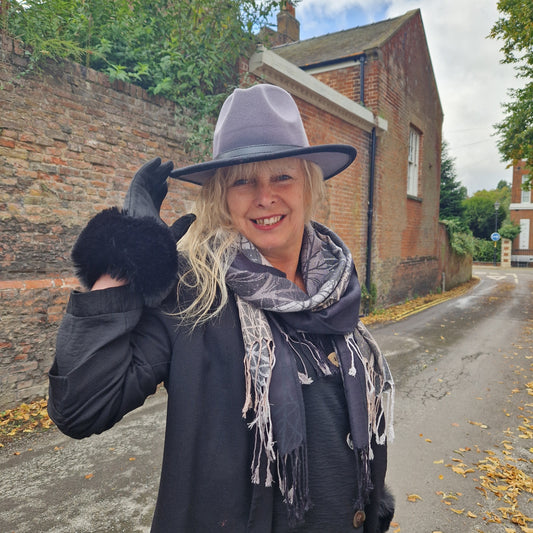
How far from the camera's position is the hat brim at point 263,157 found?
1.33 m

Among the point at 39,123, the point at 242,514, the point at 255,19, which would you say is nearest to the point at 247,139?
the point at 242,514

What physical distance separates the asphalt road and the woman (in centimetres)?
182

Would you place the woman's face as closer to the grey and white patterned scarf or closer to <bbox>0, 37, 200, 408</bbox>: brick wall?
the grey and white patterned scarf

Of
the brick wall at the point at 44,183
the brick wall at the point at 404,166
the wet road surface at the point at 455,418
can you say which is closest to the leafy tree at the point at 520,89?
the brick wall at the point at 404,166

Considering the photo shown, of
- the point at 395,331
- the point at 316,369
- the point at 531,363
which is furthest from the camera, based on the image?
the point at 395,331

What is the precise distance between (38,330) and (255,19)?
4.83 metres

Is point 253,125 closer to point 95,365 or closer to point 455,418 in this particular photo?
point 95,365

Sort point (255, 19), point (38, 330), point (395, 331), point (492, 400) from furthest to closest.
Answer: point (395, 331) < point (255, 19) < point (492, 400) < point (38, 330)

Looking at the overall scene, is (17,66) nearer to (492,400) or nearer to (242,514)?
(242,514)

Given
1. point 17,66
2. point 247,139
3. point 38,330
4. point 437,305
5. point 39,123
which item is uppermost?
point 17,66

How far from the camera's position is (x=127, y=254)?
1.07 meters

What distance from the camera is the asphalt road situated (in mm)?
2719

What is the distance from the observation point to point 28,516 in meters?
2.63

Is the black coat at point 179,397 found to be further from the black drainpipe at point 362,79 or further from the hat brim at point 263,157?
the black drainpipe at point 362,79
